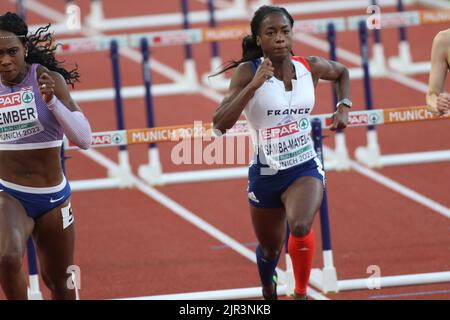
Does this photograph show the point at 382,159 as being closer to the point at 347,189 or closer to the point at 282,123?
the point at 347,189

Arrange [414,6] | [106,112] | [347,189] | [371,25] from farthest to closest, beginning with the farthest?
[414,6]
[106,112]
[347,189]
[371,25]

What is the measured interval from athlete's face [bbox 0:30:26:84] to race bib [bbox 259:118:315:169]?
5.03 ft

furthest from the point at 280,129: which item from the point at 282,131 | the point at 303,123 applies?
the point at 303,123

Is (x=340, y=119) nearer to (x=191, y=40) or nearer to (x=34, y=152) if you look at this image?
(x=34, y=152)

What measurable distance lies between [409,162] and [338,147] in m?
0.79

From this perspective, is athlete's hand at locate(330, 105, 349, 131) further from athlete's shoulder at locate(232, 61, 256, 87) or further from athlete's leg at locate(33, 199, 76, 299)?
athlete's leg at locate(33, 199, 76, 299)

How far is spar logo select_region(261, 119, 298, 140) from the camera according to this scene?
7.30 metres

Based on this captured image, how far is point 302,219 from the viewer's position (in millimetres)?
7035

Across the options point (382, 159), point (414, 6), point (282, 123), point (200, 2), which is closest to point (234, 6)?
point (200, 2)

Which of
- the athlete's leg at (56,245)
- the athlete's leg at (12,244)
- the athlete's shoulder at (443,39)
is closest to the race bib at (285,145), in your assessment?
the athlete's shoulder at (443,39)

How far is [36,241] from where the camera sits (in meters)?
6.98

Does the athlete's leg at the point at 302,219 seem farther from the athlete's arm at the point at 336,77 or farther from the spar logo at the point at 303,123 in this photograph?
the athlete's arm at the point at 336,77

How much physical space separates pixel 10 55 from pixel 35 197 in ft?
2.63

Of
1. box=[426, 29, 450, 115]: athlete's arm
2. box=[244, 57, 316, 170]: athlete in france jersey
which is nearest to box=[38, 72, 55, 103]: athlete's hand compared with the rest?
box=[244, 57, 316, 170]: athlete in france jersey
